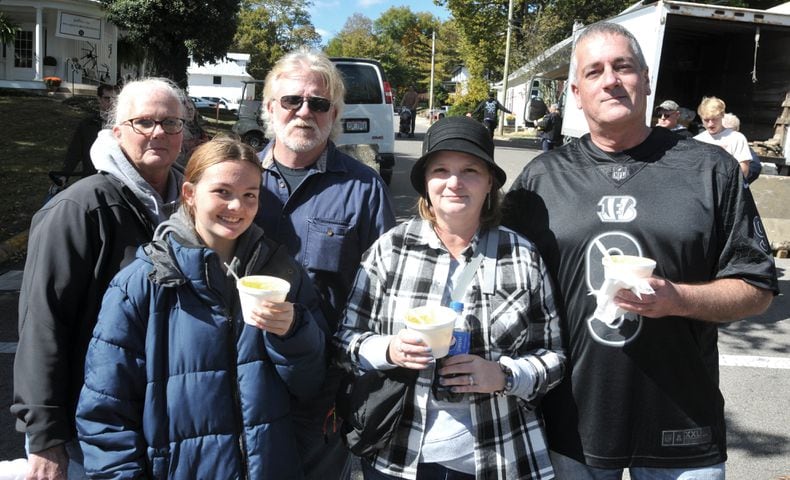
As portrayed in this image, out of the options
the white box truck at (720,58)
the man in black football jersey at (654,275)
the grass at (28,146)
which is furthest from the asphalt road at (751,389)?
the white box truck at (720,58)

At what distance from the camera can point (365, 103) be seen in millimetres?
11125

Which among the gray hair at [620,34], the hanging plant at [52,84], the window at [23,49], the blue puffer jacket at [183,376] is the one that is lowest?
the blue puffer jacket at [183,376]

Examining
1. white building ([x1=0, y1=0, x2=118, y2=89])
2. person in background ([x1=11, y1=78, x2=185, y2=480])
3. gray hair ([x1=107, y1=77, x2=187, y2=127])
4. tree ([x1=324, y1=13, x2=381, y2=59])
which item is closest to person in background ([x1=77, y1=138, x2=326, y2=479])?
person in background ([x1=11, y1=78, x2=185, y2=480])

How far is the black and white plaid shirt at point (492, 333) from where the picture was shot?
199 centimetres

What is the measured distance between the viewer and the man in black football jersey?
2025mm

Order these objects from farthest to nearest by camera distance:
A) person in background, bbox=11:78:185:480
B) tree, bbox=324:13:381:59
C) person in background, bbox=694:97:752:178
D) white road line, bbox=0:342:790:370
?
tree, bbox=324:13:381:59 → person in background, bbox=694:97:752:178 → white road line, bbox=0:342:790:370 → person in background, bbox=11:78:185:480

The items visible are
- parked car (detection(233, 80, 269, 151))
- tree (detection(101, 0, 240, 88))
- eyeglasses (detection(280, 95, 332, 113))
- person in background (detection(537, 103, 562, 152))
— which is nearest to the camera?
eyeglasses (detection(280, 95, 332, 113))

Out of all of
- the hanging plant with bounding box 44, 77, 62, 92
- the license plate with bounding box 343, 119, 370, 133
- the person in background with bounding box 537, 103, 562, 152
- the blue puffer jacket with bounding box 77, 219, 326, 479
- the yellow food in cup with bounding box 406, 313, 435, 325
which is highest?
the hanging plant with bounding box 44, 77, 62, 92

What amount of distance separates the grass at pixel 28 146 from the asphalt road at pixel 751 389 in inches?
107

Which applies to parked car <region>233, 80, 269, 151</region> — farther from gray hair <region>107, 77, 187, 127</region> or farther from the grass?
gray hair <region>107, 77, 187, 127</region>

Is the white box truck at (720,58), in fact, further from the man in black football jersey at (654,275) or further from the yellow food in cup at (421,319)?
the yellow food in cup at (421,319)

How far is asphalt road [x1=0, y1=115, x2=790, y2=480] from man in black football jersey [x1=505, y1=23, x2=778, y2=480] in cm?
213

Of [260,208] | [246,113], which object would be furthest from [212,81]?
[260,208]

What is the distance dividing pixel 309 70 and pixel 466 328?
1397mm
